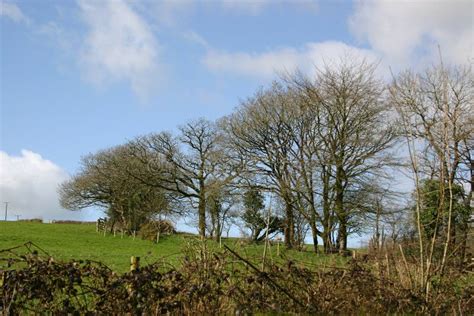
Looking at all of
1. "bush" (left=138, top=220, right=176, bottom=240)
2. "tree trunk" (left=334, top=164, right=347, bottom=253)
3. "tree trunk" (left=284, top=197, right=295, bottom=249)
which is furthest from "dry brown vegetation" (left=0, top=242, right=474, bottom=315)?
"bush" (left=138, top=220, right=176, bottom=240)

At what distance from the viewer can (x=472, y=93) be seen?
80.0 feet

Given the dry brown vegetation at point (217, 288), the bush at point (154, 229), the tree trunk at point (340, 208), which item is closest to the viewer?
the dry brown vegetation at point (217, 288)

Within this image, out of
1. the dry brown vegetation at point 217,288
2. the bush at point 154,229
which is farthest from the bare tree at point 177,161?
the dry brown vegetation at point 217,288

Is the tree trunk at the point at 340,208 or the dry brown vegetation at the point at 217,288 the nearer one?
the dry brown vegetation at the point at 217,288

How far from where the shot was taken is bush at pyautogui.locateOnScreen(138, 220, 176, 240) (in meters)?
35.1

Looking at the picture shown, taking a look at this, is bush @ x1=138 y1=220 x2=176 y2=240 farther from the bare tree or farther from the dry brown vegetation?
the dry brown vegetation

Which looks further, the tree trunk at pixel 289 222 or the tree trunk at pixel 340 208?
the tree trunk at pixel 289 222

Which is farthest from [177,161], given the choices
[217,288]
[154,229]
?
[217,288]

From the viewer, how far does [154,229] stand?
35.4m

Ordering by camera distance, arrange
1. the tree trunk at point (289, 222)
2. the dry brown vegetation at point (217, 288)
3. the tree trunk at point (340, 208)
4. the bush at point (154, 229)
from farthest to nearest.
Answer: the bush at point (154, 229) → the tree trunk at point (289, 222) → the tree trunk at point (340, 208) → the dry brown vegetation at point (217, 288)

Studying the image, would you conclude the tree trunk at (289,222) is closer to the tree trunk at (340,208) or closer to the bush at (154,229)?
A: the tree trunk at (340,208)

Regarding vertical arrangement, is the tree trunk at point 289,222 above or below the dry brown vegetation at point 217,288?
above

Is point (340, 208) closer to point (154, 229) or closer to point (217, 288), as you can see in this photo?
point (154, 229)

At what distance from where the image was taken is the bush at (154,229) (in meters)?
35.1
